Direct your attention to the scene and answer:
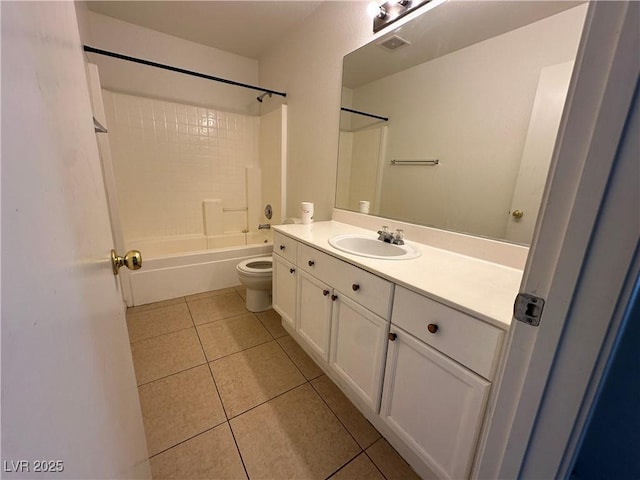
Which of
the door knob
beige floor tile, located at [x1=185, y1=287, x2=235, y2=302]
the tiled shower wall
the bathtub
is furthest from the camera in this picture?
the tiled shower wall

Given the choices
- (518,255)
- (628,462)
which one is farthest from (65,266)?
(518,255)

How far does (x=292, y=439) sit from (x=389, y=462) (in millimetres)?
437

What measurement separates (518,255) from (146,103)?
3.30 metres

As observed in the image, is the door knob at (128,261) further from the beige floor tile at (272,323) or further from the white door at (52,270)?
the beige floor tile at (272,323)

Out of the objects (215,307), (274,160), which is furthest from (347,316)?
(274,160)

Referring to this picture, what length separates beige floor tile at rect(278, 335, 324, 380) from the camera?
154 centimetres

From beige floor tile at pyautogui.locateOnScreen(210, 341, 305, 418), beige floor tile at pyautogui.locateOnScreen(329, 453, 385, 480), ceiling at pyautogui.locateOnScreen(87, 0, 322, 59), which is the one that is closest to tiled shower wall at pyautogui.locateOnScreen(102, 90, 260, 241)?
ceiling at pyautogui.locateOnScreen(87, 0, 322, 59)

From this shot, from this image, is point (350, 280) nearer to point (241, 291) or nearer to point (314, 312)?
point (314, 312)

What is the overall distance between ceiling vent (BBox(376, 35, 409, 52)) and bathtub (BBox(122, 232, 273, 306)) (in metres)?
2.00

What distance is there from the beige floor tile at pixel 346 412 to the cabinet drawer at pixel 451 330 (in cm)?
66

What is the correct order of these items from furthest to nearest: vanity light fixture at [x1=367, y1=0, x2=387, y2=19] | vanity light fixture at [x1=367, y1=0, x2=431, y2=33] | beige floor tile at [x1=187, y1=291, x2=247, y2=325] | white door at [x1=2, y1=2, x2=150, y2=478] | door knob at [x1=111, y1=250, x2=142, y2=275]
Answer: beige floor tile at [x1=187, y1=291, x2=247, y2=325]
vanity light fixture at [x1=367, y1=0, x2=387, y2=19]
vanity light fixture at [x1=367, y1=0, x2=431, y2=33]
door knob at [x1=111, y1=250, x2=142, y2=275]
white door at [x1=2, y1=2, x2=150, y2=478]

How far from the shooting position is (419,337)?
34.8 inches

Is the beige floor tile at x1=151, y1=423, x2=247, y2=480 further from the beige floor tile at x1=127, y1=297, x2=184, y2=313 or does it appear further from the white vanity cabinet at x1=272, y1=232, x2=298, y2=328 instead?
the beige floor tile at x1=127, y1=297, x2=184, y2=313

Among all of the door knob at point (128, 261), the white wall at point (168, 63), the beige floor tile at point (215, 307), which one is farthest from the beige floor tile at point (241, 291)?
the white wall at point (168, 63)
